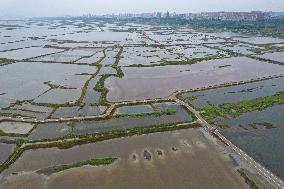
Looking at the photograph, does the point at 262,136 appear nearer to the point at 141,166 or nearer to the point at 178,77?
the point at 141,166

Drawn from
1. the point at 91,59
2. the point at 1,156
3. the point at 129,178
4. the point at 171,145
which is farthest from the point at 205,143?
the point at 91,59

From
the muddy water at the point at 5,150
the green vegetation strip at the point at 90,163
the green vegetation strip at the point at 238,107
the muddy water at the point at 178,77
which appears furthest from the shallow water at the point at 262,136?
the muddy water at the point at 5,150

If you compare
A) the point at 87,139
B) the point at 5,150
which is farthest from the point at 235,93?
the point at 5,150

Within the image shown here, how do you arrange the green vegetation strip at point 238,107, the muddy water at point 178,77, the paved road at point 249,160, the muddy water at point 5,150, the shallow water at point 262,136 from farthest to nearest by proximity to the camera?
the muddy water at point 178,77
the green vegetation strip at point 238,107
the muddy water at point 5,150
the shallow water at point 262,136
the paved road at point 249,160

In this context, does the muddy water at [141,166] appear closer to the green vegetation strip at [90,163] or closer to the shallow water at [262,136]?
the green vegetation strip at [90,163]

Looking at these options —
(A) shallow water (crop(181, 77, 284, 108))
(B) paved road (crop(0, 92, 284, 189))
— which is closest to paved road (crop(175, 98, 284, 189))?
(B) paved road (crop(0, 92, 284, 189))
